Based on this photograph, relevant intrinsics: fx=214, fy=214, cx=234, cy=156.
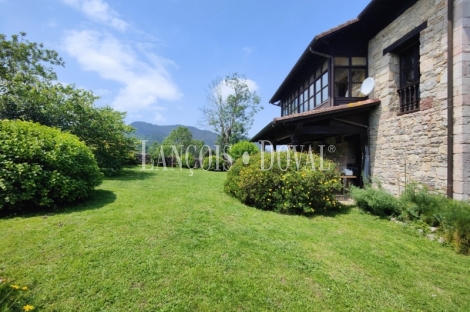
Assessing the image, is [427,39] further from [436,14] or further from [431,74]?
[431,74]

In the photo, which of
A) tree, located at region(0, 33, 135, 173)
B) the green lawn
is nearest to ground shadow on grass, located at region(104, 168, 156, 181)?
tree, located at region(0, 33, 135, 173)

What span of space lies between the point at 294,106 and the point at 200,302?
13.3m

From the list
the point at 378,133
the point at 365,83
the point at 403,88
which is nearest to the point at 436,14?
the point at 403,88

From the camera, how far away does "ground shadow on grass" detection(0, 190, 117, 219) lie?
14.9 feet

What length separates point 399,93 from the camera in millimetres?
6711

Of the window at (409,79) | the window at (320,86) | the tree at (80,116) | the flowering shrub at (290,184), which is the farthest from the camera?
the tree at (80,116)

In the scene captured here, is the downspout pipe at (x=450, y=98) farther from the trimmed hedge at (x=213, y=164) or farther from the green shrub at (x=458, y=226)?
the trimmed hedge at (x=213, y=164)

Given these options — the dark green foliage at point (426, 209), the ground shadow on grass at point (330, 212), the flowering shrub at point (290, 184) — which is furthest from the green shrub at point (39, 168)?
the dark green foliage at point (426, 209)

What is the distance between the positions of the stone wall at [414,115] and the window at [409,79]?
6.1 inches

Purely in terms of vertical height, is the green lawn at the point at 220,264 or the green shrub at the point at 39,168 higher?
the green shrub at the point at 39,168

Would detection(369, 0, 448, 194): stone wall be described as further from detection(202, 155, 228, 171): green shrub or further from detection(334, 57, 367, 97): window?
detection(202, 155, 228, 171): green shrub

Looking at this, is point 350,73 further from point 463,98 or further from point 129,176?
point 129,176

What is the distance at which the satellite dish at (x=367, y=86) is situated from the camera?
763 cm

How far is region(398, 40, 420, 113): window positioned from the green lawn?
3729 millimetres
